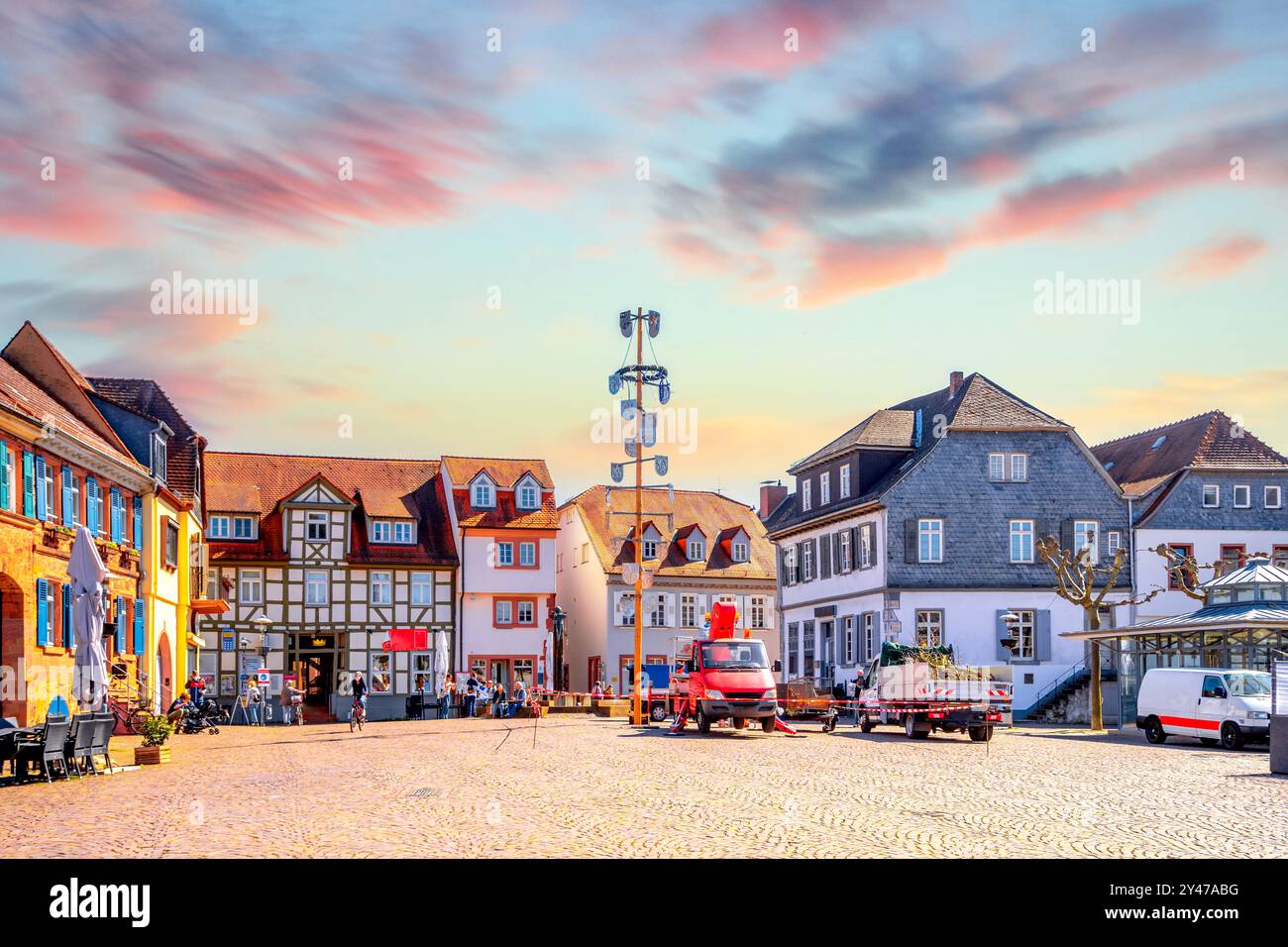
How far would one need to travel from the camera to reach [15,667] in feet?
107

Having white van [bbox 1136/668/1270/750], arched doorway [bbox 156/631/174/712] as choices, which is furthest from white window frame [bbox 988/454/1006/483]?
arched doorway [bbox 156/631/174/712]

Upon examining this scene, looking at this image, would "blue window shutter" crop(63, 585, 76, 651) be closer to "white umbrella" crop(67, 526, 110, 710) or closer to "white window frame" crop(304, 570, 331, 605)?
"white umbrella" crop(67, 526, 110, 710)

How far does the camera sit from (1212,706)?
1275 inches

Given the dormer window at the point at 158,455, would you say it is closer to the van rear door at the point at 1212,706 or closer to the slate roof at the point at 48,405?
the slate roof at the point at 48,405

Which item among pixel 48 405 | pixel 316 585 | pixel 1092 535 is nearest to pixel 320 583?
pixel 316 585

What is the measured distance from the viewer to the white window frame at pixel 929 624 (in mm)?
53469

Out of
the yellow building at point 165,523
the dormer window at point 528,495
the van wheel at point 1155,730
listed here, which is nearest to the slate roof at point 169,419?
the yellow building at point 165,523

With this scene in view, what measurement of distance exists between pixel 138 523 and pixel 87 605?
17.1m

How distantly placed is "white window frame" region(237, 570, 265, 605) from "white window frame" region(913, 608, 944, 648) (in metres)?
27.1

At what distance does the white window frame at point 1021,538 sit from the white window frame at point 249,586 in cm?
2988

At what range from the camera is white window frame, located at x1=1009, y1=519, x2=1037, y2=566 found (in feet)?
180

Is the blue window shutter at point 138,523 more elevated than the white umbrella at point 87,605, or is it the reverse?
the blue window shutter at point 138,523

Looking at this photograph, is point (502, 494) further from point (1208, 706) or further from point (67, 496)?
point (1208, 706)
